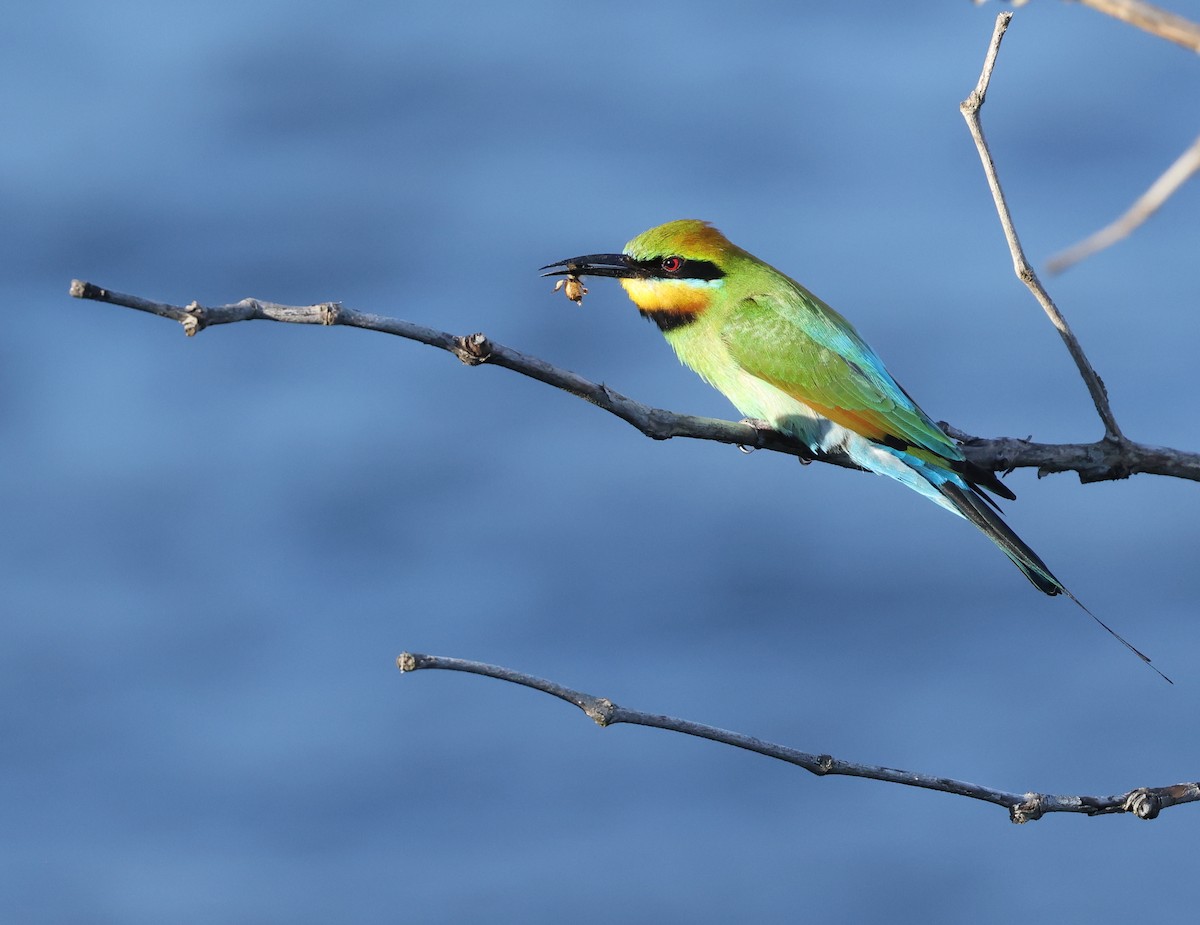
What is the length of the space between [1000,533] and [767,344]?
662mm

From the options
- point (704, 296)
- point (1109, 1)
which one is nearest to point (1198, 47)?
point (1109, 1)

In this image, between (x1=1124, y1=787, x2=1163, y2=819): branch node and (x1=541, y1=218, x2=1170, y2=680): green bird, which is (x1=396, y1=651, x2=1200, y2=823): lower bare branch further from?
(x1=541, y1=218, x2=1170, y2=680): green bird

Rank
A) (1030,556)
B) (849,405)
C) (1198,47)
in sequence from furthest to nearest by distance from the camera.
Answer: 1. (849,405)
2. (1030,556)
3. (1198,47)

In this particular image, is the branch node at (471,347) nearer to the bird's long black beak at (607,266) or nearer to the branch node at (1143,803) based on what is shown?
the branch node at (1143,803)

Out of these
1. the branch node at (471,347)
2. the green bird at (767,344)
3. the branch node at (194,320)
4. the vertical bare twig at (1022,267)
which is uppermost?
the green bird at (767,344)

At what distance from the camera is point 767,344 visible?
284 cm

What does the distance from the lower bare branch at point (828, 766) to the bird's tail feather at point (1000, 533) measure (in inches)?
36.7

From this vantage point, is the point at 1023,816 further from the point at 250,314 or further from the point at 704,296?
the point at 704,296

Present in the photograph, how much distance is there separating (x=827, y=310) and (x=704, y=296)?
10.7 inches

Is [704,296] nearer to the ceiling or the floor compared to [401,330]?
nearer to the ceiling

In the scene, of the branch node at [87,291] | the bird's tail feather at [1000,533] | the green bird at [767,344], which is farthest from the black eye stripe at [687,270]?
the branch node at [87,291]

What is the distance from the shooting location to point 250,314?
48.0 inches

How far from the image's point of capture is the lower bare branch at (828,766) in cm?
116

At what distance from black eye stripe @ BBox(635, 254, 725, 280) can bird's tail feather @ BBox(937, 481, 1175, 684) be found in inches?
28.2
